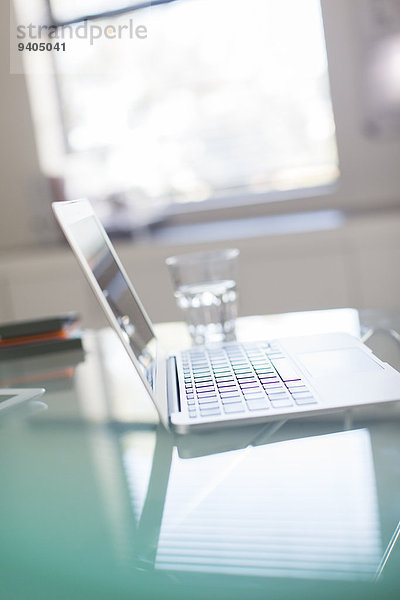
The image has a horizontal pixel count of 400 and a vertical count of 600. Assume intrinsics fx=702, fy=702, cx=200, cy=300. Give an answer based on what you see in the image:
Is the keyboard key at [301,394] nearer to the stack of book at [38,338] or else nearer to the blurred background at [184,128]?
the stack of book at [38,338]

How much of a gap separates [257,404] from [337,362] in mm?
182

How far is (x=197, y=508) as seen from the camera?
52cm

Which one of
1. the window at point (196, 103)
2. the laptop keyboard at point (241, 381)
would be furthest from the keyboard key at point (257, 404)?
the window at point (196, 103)

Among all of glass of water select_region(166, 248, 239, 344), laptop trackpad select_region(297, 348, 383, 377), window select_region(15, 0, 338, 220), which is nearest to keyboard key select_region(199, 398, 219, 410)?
laptop trackpad select_region(297, 348, 383, 377)

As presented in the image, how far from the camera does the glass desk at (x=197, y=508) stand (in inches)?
16.7

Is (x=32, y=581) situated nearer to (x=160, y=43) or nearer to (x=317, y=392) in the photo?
(x=317, y=392)

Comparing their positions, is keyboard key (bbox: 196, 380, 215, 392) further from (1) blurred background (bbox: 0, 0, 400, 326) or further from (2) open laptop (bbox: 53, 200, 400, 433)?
(1) blurred background (bbox: 0, 0, 400, 326)

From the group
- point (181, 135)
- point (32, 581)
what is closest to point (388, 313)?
point (32, 581)

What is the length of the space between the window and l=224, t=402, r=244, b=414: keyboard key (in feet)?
7.58

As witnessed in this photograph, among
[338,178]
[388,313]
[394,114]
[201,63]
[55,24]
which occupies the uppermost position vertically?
[55,24]

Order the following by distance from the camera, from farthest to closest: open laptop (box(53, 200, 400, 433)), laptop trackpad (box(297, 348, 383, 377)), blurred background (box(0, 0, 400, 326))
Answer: blurred background (box(0, 0, 400, 326)), laptop trackpad (box(297, 348, 383, 377)), open laptop (box(53, 200, 400, 433))

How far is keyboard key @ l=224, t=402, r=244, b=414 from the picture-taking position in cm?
71

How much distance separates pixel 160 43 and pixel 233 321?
85.6 inches

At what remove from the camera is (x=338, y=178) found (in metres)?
2.82
